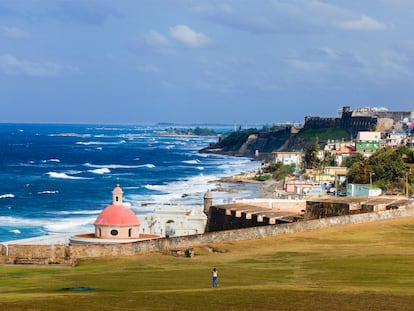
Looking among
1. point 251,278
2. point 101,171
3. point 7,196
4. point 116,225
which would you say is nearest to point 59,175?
point 101,171

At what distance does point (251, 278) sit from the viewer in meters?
32.4

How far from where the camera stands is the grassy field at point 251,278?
25.6 meters

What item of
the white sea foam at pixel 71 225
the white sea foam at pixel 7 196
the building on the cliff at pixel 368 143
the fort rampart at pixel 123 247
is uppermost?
the building on the cliff at pixel 368 143

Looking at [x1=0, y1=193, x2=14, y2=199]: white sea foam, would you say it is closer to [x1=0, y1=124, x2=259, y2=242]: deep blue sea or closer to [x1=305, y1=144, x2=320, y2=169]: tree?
[x1=0, y1=124, x2=259, y2=242]: deep blue sea

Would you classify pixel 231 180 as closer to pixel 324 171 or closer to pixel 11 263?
pixel 324 171

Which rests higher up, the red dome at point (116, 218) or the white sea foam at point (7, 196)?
the red dome at point (116, 218)

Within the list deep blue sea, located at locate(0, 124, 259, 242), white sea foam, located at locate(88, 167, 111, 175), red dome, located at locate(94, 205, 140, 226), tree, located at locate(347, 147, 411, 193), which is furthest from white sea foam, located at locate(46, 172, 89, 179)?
red dome, located at locate(94, 205, 140, 226)

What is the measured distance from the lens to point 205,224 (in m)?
60.4

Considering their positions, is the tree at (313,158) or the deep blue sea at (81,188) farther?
the tree at (313,158)

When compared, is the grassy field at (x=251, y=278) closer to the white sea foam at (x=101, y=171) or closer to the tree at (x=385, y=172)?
the tree at (x=385, y=172)

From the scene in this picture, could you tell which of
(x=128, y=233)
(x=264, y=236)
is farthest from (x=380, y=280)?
(x=128, y=233)

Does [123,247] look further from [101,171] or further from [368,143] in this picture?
[101,171]

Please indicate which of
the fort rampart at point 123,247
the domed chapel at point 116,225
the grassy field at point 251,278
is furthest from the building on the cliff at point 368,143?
the grassy field at point 251,278

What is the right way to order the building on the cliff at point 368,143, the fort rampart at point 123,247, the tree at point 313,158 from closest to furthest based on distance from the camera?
the fort rampart at point 123,247
the tree at point 313,158
the building on the cliff at point 368,143
